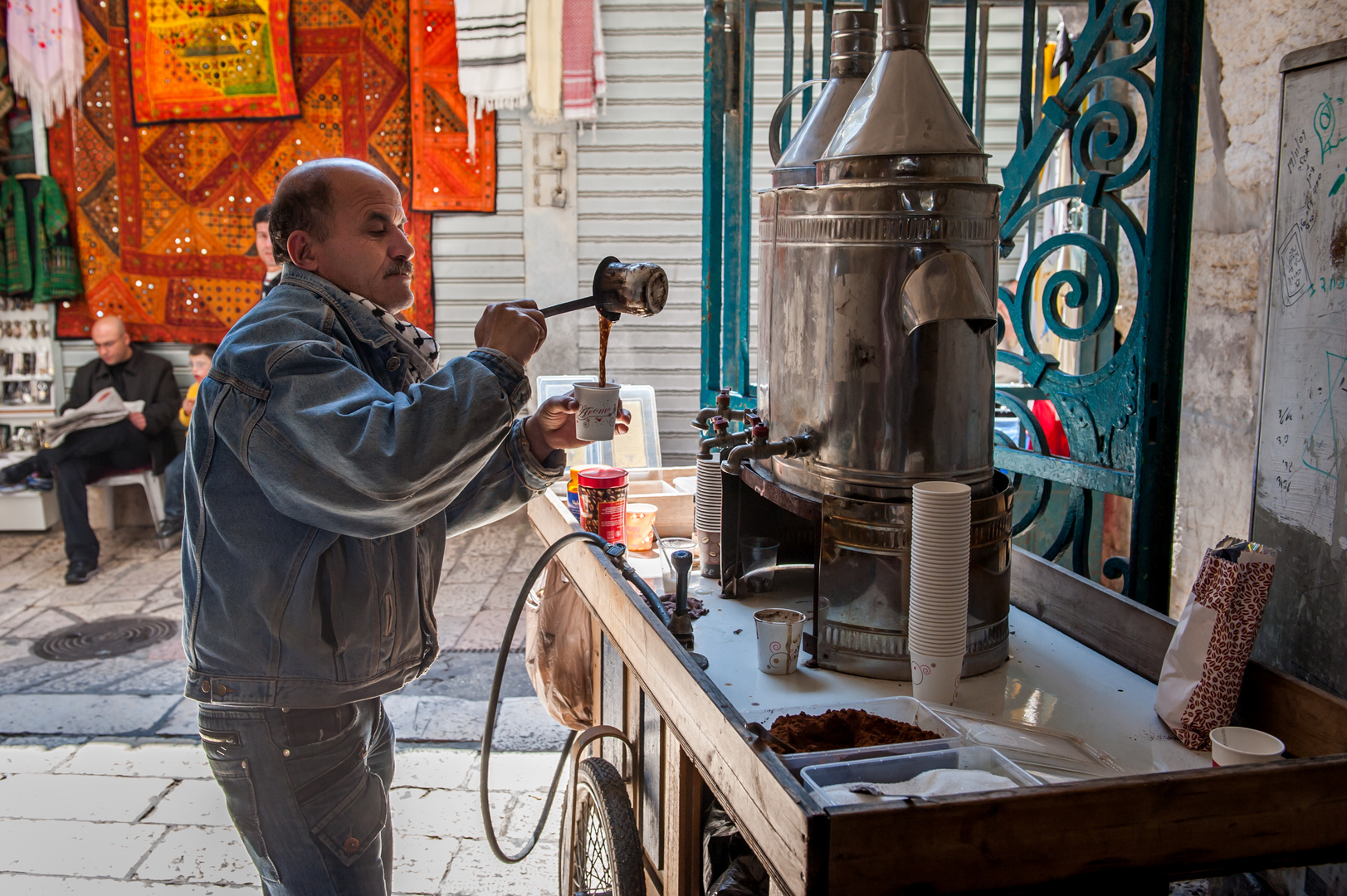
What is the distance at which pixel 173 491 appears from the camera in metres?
7.80

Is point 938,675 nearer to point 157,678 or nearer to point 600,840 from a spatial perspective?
point 600,840

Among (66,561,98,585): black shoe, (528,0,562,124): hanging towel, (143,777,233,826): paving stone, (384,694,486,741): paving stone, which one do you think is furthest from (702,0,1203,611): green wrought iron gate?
(66,561,98,585): black shoe

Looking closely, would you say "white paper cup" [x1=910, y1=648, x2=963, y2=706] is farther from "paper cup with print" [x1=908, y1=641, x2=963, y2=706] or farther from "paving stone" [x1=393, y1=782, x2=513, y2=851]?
"paving stone" [x1=393, y1=782, x2=513, y2=851]

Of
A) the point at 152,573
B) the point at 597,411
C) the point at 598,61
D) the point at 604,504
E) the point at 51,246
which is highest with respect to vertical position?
the point at 598,61

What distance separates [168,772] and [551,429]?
9.49ft

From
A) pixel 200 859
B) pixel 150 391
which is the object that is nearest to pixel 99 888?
pixel 200 859

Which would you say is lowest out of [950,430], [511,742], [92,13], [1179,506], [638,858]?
[511,742]

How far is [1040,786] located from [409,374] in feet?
4.83

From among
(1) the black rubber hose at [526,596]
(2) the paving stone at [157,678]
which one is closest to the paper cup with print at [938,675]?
(1) the black rubber hose at [526,596]

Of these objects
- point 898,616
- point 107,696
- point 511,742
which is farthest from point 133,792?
point 898,616

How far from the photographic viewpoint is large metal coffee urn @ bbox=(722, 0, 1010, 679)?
6.22ft

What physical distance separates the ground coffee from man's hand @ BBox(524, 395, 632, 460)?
0.93m

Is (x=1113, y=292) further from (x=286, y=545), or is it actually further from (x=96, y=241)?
(x=96, y=241)

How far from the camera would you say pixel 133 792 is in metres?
3.92
